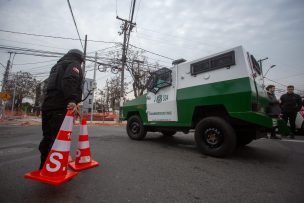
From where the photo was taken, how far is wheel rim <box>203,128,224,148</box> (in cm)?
341

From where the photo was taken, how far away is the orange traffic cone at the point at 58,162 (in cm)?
198

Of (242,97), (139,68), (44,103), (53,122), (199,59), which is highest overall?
(139,68)

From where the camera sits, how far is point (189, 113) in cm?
401

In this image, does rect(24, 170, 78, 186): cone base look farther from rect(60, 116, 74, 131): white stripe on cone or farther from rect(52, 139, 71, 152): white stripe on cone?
rect(60, 116, 74, 131): white stripe on cone

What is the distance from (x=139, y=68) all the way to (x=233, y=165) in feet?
77.5

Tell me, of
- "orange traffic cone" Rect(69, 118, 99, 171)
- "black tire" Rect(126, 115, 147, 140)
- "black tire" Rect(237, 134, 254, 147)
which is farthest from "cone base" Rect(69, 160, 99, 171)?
"black tire" Rect(237, 134, 254, 147)

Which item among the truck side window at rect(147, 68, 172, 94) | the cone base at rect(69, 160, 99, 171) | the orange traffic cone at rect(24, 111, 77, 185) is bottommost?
the cone base at rect(69, 160, 99, 171)

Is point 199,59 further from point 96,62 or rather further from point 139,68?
point 139,68

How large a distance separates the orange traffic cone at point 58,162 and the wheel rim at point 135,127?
3.41 meters

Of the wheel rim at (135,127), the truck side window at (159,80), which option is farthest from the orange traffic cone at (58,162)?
the wheel rim at (135,127)

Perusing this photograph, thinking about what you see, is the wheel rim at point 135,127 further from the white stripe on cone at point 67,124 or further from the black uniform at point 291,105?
the black uniform at point 291,105

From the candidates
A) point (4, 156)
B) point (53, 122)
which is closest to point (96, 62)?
point (4, 156)

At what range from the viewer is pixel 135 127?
561 cm

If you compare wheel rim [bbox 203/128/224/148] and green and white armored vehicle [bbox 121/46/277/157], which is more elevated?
green and white armored vehicle [bbox 121/46/277/157]
